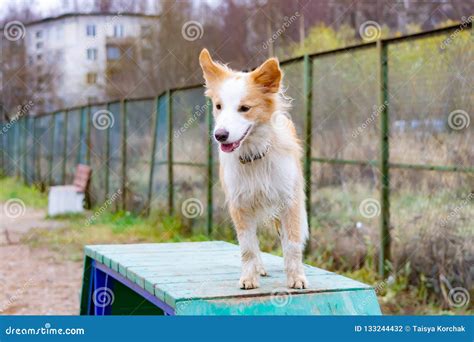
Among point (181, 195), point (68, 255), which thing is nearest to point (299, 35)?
point (181, 195)

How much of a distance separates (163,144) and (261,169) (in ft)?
24.1

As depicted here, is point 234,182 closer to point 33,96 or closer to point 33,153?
point 33,96

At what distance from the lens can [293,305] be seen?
141 inches

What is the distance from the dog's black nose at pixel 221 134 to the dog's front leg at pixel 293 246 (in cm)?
59

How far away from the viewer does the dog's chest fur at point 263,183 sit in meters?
3.70

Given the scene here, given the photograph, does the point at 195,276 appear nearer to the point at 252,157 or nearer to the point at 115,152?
the point at 252,157

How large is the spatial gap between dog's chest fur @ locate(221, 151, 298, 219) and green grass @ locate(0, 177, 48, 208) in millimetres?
11334

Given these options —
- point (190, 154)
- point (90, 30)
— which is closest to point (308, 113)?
point (190, 154)

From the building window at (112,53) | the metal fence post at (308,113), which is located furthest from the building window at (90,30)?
the metal fence post at (308,113)

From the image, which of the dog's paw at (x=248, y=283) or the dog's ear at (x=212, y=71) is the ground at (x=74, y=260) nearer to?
the dog's paw at (x=248, y=283)

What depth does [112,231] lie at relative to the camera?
34.4ft

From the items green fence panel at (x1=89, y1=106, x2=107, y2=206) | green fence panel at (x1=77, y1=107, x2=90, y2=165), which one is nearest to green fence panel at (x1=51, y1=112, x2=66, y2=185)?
green fence panel at (x1=77, y1=107, x2=90, y2=165)

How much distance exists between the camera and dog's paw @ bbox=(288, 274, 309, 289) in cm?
372
